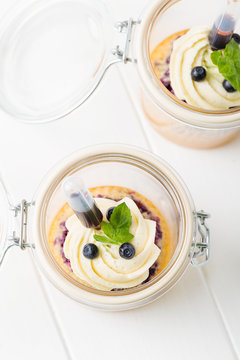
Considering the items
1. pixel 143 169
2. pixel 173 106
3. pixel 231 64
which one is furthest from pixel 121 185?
pixel 231 64

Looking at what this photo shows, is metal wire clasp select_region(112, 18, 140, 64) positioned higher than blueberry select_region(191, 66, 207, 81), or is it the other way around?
metal wire clasp select_region(112, 18, 140, 64)

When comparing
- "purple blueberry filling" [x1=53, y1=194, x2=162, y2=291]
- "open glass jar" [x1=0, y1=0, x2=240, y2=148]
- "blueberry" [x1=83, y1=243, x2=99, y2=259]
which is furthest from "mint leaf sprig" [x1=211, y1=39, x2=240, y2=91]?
"blueberry" [x1=83, y1=243, x2=99, y2=259]

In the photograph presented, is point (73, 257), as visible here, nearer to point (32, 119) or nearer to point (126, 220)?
point (126, 220)

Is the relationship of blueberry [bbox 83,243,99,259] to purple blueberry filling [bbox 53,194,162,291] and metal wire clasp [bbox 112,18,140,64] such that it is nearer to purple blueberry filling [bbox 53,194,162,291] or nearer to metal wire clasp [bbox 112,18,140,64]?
purple blueberry filling [bbox 53,194,162,291]

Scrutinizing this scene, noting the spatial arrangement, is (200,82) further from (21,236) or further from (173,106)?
(21,236)

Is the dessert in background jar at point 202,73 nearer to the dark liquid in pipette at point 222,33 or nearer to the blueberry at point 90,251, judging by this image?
the dark liquid in pipette at point 222,33

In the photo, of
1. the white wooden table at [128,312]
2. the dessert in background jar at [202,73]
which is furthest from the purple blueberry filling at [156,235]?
the dessert in background jar at [202,73]
